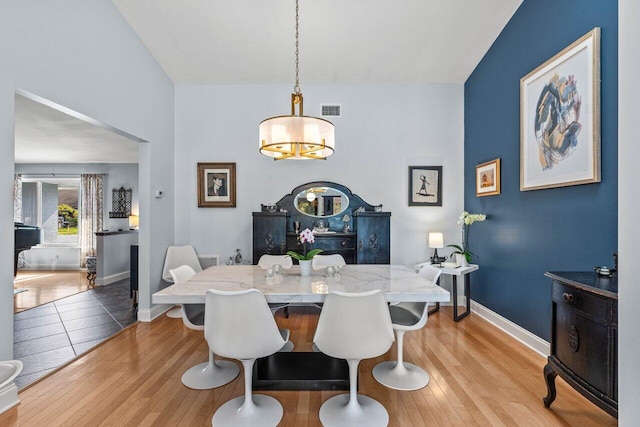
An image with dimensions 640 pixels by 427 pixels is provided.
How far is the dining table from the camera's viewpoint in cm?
198

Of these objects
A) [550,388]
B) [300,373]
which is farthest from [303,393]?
[550,388]

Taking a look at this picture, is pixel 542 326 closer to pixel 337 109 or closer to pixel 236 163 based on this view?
pixel 337 109

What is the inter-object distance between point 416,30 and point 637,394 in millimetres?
3826

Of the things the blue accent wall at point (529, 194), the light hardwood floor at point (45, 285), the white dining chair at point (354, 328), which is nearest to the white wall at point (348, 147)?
the blue accent wall at point (529, 194)

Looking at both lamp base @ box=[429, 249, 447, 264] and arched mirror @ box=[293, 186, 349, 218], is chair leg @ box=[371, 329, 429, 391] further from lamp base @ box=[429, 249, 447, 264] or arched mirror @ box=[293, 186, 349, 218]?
arched mirror @ box=[293, 186, 349, 218]

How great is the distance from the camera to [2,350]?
2066mm

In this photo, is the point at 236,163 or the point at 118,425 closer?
the point at 118,425

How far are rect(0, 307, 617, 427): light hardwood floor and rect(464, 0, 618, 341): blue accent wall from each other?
0.73 metres

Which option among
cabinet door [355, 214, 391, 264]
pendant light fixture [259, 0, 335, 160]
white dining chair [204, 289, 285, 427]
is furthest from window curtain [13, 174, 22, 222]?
white dining chair [204, 289, 285, 427]

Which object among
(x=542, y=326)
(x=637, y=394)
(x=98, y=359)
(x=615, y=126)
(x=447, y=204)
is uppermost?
(x=615, y=126)

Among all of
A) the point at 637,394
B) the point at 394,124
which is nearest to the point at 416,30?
the point at 394,124

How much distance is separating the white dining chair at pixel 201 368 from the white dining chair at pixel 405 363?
3.91 ft

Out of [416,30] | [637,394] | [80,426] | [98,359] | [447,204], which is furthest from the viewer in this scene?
[447,204]

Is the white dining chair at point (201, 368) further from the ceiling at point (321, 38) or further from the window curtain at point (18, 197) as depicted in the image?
the window curtain at point (18, 197)
